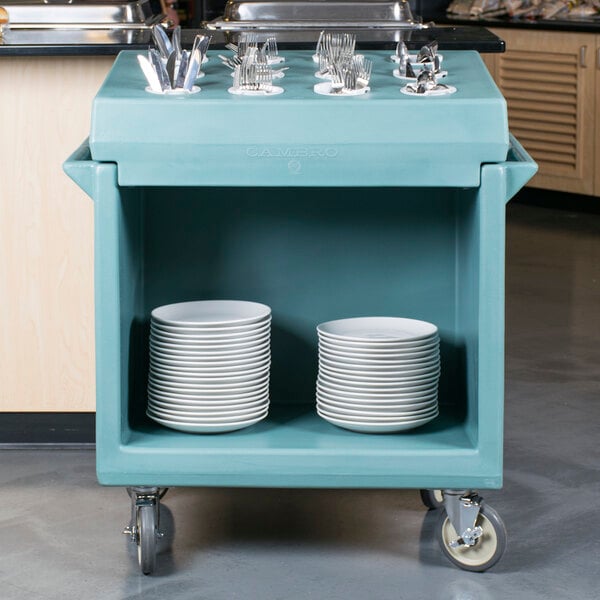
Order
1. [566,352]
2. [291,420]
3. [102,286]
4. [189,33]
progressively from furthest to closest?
[566,352], [189,33], [291,420], [102,286]

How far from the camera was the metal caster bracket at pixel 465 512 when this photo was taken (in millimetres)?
2395

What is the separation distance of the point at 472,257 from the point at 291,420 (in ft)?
1.66

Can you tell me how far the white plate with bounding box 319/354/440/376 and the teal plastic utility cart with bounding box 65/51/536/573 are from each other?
91 mm

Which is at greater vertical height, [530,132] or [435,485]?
[530,132]

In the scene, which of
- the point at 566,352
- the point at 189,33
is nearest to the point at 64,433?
the point at 189,33

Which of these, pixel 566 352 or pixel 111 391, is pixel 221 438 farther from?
Answer: pixel 566 352

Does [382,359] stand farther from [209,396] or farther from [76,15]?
[76,15]

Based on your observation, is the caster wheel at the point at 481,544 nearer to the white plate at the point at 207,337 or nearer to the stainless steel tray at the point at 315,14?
the white plate at the point at 207,337

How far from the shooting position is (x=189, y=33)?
11.2 feet

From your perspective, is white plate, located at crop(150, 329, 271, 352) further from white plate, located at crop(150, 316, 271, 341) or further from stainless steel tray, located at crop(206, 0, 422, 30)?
stainless steel tray, located at crop(206, 0, 422, 30)

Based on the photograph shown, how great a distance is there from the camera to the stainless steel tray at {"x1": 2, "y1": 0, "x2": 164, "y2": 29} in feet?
10.6

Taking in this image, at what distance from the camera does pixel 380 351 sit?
2398 mm

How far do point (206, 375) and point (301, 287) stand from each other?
0.39 meters

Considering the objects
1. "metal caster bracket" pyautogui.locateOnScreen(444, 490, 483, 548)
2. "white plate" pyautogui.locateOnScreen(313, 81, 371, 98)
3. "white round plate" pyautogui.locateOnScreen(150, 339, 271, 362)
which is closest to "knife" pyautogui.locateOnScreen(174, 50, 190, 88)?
"white plate" pyautogui.locateOnScreen(313, 81, 371, 98)
